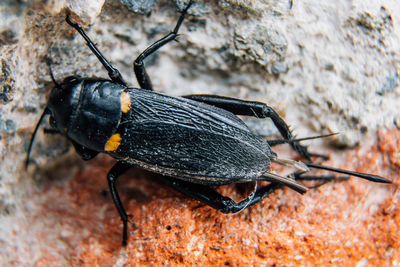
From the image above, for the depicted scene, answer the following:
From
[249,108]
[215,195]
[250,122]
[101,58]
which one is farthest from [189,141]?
[101,58]

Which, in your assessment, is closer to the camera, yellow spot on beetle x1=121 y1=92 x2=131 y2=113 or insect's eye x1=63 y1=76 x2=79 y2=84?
yellow spot on beetle x1=121 y1=92 x2=131 y2=113

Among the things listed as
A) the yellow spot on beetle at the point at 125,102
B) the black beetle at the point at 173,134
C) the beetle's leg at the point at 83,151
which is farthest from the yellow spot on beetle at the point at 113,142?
the beetle's leg at the point at 83,151

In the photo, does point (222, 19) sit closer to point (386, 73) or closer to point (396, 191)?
point (386, 73)

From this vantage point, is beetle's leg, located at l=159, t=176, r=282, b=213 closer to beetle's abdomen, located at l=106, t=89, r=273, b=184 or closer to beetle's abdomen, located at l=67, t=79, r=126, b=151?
beetle's abdomen, located at l=106, t=89, r=273, b=184

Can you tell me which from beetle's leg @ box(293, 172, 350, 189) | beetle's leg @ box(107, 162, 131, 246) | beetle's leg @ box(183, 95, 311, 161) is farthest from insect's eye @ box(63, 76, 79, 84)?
beetle's leg @ box(293, 172, 350, 189)

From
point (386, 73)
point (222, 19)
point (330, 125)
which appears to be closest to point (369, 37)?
point (386, 73)

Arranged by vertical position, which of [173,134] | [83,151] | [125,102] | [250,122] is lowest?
[83,151]

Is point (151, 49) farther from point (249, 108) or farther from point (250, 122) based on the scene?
point (250, 122)
